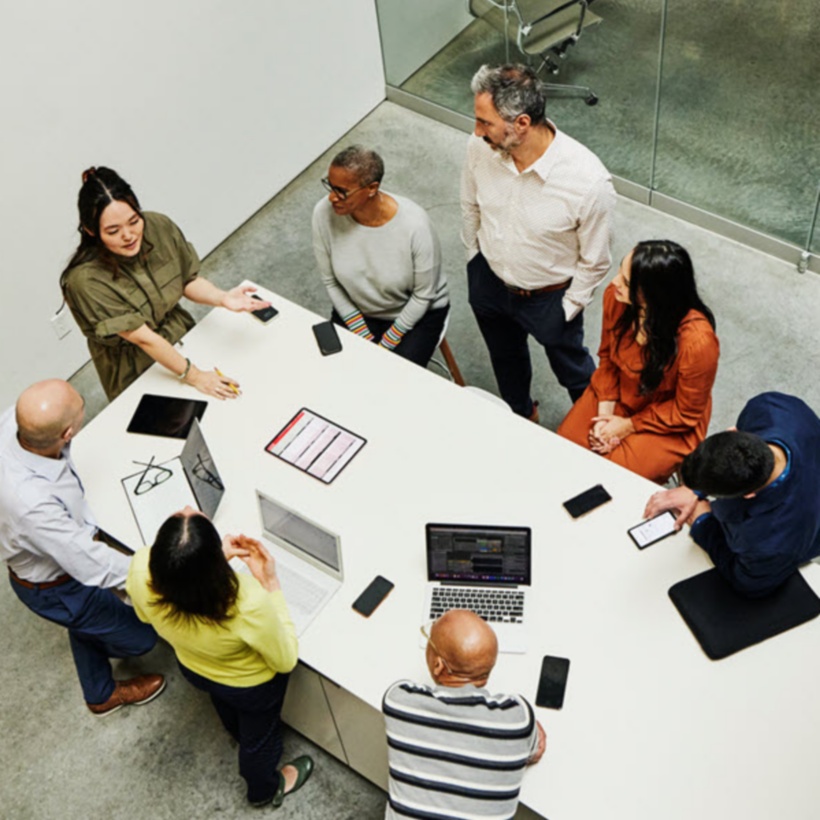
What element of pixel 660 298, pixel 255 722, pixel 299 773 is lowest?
pixel 299 773

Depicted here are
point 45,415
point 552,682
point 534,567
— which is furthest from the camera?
point 534,567

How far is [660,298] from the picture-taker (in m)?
3.27

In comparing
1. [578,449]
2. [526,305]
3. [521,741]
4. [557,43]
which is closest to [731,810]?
[521,741]

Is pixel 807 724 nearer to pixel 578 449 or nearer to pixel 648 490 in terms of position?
pixel 648 490

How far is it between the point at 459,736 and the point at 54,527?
136 centimetres

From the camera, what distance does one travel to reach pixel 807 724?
2.73 metres

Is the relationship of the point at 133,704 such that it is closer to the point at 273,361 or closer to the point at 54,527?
the point at 54,527

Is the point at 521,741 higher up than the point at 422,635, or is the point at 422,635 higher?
the point at 521,741

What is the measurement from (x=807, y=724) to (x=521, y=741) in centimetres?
80

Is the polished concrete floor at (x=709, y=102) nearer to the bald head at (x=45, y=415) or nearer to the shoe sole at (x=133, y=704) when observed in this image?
the bald head at (x=45, y=415)

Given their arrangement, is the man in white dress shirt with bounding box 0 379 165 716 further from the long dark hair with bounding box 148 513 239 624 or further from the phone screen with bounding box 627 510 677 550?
the phone screen with bounding box 627 510 677 550

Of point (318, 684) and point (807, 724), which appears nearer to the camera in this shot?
point (807, 724)

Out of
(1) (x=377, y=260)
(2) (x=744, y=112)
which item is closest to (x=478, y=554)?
(1) (x=377, y=260)

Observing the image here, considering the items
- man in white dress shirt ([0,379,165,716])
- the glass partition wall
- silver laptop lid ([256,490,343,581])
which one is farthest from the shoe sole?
the glass partition wall
